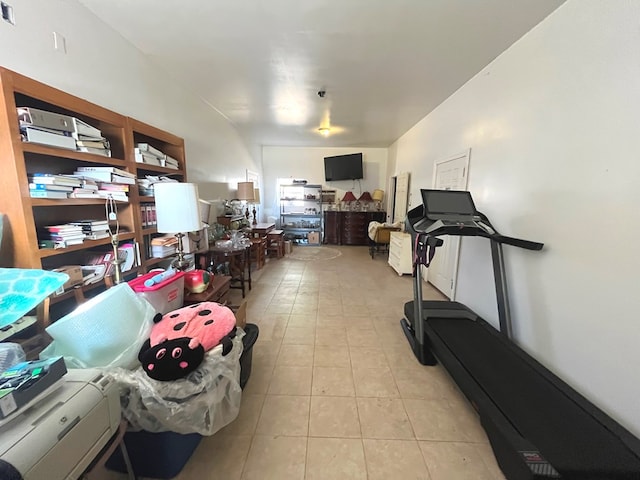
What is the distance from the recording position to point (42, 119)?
136 centimetres

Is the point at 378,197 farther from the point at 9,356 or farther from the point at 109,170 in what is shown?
the point at 9,356

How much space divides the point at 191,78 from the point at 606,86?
3558mm

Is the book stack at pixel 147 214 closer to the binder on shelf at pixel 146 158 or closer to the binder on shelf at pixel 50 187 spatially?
the binder on shelf at pixel 146 158

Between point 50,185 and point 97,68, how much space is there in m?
1.09

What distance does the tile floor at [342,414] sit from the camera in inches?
50.9

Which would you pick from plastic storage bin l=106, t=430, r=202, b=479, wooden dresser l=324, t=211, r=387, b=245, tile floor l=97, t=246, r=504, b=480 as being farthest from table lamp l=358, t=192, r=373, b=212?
plastic storage bin l=106, t=430, r=202, b=479

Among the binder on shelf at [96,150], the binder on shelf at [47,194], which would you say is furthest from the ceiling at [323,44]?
the binder on shelf at [47,194]

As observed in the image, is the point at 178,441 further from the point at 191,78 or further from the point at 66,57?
the point at 191,78

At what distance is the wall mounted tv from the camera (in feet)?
21.8

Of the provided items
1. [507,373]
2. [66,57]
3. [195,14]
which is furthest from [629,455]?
[66,57]

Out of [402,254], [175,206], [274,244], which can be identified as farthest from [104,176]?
[402,254]

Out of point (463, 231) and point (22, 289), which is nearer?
point (22, 289)

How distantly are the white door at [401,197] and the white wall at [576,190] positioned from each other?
8.50ft

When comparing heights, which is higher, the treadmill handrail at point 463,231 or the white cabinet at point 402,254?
the treadmill handrail at point 463,231
